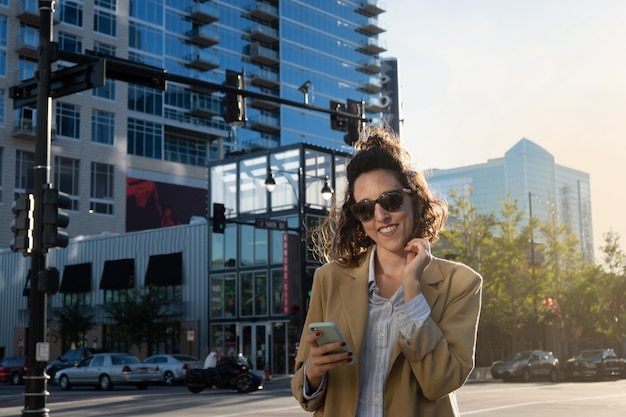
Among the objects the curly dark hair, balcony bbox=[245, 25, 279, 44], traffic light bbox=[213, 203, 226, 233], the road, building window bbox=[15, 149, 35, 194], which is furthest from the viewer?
balcony bbox=[245, 25, 279, 44]

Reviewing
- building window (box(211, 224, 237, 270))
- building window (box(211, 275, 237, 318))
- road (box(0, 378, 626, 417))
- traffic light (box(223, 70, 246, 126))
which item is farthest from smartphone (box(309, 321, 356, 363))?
building window (box(211, 275, 237, 318))

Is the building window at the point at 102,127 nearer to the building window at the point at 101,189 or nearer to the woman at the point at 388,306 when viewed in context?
the building window at the point at 101,189

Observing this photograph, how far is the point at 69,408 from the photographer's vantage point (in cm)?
2188

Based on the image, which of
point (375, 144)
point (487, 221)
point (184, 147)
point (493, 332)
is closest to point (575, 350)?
point (493, 332)

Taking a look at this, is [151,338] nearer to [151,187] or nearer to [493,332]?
[493,332]

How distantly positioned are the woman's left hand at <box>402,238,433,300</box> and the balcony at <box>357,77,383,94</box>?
103 metres

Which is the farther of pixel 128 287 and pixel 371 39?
pixel 371 39

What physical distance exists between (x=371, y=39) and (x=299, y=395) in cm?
10632

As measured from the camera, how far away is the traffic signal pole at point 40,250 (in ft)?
41.7

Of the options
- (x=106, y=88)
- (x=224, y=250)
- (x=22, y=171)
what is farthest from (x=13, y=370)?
(x=106, y=88)

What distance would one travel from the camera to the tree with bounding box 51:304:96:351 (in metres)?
54.4

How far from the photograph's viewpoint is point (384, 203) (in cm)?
316

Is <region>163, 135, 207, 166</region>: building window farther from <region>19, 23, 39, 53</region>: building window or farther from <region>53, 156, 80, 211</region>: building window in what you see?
<region>19, 23, 39, 53</region>: building window

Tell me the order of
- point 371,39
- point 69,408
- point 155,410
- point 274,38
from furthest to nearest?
point 371,39, point 274,38, point 69,408, point 155,410
